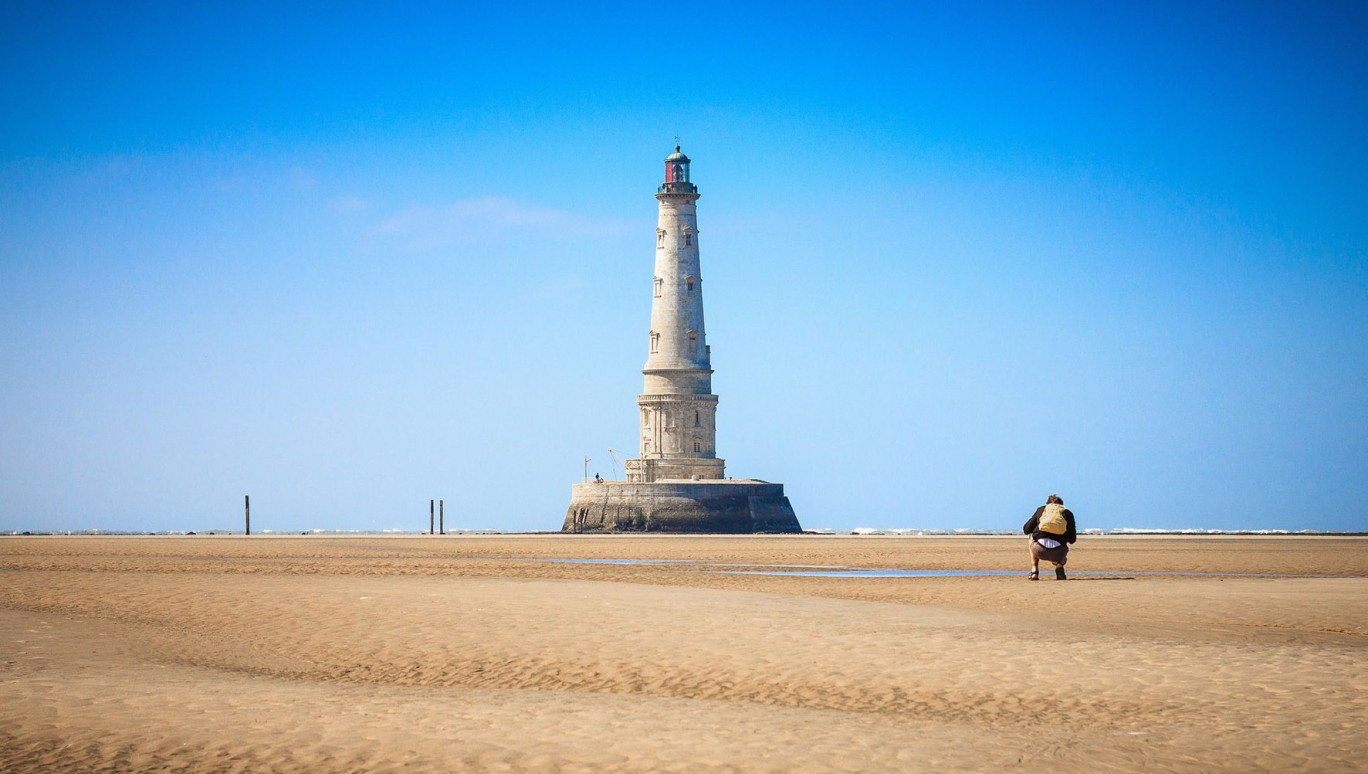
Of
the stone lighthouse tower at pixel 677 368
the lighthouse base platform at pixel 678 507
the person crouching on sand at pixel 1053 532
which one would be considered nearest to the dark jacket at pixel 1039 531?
the person crouching on sand at pixel 1053 532

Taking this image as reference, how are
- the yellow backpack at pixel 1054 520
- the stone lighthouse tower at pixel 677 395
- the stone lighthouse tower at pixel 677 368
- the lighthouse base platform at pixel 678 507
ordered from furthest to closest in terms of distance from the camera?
1. the stone lighthouse tower at pixel 677 368
2. the stone lighthouse tower at pixel 677 395
3. the lighthouse base platform at pixel 678 507
4. the yellow backpack at pixel 1054 520

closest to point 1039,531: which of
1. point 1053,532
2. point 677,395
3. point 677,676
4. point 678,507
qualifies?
point 1053,532

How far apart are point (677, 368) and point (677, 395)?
136cm

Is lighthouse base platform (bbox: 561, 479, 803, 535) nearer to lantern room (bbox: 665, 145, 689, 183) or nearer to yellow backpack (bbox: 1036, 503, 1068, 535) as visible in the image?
A: lantern room (bbox: 665, 145, 689, 183)

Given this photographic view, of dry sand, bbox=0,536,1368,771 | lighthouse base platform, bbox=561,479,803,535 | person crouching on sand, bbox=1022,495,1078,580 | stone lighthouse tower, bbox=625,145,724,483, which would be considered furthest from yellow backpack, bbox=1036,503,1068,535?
stone lighthouse tower, bbox=625,145,724,483

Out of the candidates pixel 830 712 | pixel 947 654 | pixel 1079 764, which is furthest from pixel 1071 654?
pixel 1079 764

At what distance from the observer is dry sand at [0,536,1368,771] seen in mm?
8156

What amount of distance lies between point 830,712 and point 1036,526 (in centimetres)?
1329

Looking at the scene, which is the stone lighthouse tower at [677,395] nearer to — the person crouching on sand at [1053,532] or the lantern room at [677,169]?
the lantern room at [677,169]

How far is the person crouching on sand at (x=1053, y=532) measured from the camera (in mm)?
21766

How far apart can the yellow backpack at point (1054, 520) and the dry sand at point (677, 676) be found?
1.38 meters

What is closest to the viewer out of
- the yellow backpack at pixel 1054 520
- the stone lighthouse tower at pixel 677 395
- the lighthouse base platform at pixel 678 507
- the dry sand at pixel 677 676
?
the dry sand at pixel 677 676

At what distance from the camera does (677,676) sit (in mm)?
11273

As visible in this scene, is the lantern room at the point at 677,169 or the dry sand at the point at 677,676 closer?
the dry sand at the point at 677,676
